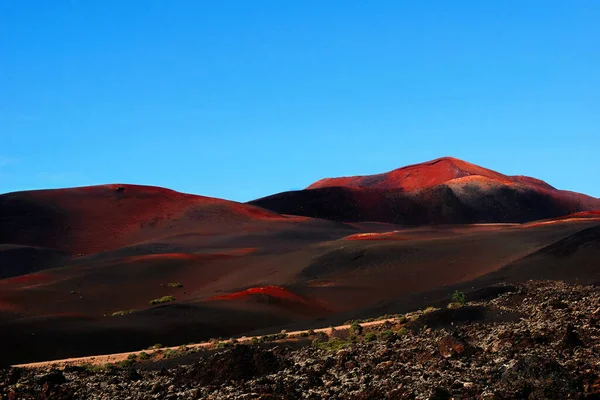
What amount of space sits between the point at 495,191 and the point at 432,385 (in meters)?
124

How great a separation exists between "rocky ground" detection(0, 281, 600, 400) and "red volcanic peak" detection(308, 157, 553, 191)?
389 ft

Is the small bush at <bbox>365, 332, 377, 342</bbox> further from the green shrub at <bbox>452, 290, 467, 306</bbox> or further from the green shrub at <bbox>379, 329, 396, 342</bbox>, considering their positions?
the green shrub at <bbox>452, 290, 467, 306</bbox>

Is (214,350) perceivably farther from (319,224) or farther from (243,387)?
(319,224)

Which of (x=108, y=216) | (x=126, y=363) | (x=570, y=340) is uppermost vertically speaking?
(x=108, y=216)

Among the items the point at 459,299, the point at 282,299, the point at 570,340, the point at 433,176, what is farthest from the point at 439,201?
the point at 570,340

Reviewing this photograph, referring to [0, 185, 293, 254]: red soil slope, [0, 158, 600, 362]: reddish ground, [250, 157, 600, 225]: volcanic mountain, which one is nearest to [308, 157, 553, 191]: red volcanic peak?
[250, 157, 600, 225]: volcanic mountain

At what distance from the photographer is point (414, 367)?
57.5 feet

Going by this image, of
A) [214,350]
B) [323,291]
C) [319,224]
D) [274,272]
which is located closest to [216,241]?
[319,224]

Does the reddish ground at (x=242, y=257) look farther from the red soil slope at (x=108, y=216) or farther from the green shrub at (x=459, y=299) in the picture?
the green shrub at (x=459, y=299)

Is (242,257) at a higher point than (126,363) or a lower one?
higher

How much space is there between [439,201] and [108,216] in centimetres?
5370

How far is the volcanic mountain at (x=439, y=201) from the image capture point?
432 feet

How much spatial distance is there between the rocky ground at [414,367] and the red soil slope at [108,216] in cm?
7198

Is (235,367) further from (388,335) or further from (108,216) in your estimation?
(108,216)
